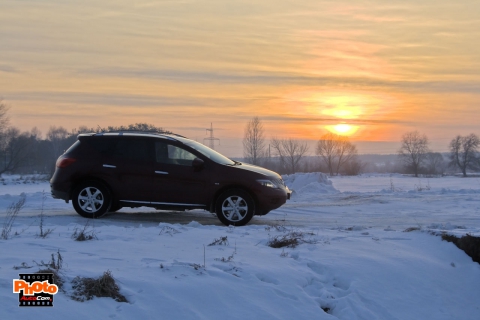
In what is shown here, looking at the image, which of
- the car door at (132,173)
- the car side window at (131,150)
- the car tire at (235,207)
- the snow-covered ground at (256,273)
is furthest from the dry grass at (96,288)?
the car side window at (131,150)

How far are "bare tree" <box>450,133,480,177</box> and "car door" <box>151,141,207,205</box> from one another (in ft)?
307

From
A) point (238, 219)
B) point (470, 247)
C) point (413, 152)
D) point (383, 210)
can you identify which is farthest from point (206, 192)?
point (413, 152)

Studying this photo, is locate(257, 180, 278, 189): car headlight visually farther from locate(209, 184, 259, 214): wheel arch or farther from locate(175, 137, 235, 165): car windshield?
locate(175, 137, 235, 165): car windshield

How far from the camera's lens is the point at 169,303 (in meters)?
4.52

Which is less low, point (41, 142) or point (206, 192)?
point (41, 142)

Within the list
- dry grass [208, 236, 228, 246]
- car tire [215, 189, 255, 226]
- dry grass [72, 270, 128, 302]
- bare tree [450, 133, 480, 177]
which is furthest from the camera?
bare tree [450, 133, 480, 177]

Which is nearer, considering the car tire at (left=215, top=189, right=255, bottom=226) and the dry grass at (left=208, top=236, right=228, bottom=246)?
the dry grass at (left=208, top=236, right=228, bottom=246)

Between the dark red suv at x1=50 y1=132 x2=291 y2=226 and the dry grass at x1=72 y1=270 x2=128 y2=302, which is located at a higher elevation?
the dark red suv at x1=50 y1=132 x2=291 y2=226

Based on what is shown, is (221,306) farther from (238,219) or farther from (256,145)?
(256,145)

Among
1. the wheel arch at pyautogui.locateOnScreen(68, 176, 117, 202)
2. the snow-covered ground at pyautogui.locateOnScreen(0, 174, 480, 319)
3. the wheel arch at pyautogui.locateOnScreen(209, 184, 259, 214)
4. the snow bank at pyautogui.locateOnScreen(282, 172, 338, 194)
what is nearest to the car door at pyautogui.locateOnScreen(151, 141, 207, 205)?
the wheel arch at pyautogui.locateOnScreen(209, 184, 259, 214)

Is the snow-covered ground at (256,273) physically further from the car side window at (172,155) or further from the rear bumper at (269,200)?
the car side window at (172,155)

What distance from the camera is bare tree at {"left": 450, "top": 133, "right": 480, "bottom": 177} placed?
93.2m

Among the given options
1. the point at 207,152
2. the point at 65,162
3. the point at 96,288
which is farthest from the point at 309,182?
the point at 96,288

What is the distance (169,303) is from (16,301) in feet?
4.31
